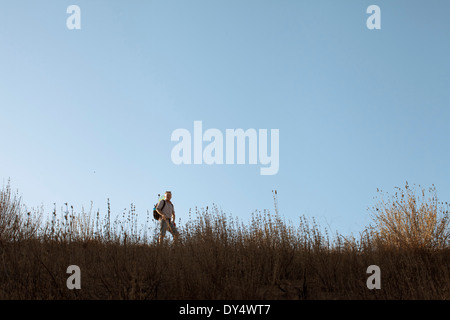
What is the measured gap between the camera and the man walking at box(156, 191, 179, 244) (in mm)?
10297

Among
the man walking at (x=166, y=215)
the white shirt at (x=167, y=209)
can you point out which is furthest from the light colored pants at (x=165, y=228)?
the white shirt at (x=167, y=209)

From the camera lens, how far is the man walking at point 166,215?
1030 cm

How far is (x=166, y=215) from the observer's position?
10.5 metres

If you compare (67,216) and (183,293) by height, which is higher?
(67,216)

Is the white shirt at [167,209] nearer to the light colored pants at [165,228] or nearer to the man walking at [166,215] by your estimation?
the man walking at [166,215]

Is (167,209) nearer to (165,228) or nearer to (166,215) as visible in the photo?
(166,215)

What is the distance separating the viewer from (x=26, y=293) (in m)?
5.26

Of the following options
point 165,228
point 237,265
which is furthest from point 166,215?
point 237,265

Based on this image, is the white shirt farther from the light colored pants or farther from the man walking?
the light colored pants

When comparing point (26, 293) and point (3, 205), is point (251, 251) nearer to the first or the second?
point (26, 293)

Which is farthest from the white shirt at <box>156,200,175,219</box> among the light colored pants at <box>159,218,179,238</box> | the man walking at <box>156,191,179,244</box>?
the light colored pants at <box>159,218,179,238</box>

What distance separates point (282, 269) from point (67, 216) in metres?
5.26
